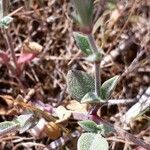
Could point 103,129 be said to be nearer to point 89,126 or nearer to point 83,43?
point 89,126

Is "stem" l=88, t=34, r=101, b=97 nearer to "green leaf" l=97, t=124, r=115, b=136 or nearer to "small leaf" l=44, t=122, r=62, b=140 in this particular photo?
"green leaf" l=97, t=124, r=115, b=136

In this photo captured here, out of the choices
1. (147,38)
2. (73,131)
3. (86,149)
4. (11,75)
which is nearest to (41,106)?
(73,131)

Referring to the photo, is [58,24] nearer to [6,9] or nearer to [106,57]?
[106,57]

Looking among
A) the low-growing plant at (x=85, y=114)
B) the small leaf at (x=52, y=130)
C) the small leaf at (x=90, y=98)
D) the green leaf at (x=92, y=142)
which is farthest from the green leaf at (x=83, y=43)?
the small leaf at (x=52, y=130)

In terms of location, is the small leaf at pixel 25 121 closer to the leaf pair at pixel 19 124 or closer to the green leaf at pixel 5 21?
the leaf pair at pixel 19 124

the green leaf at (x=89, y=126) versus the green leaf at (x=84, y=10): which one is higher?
the green leaf at (x=84, y=10)

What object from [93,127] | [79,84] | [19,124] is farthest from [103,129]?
[19,124]
